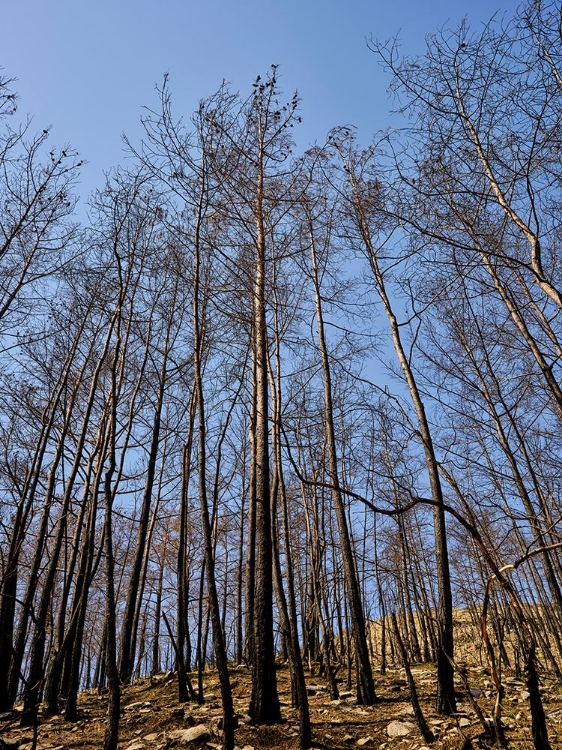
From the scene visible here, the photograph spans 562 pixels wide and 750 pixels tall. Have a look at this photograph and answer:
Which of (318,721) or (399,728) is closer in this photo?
(399,728)

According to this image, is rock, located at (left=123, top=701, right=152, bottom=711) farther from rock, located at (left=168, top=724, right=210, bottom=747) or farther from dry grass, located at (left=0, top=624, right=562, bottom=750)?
rock, located at (left=168, top=724, right=210, bottom=747)

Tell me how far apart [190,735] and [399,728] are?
229 centimetres

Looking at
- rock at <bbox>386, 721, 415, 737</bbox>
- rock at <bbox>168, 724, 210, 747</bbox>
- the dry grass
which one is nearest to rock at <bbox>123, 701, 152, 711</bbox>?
the dry grass

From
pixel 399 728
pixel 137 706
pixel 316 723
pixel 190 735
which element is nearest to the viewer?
pixel 399 728

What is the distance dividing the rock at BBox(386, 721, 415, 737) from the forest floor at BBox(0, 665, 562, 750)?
0.01 m

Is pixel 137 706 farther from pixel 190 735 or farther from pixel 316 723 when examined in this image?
pixel 316 723

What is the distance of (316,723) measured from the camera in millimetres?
5871

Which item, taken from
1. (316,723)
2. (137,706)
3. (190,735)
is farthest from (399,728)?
(137,706)

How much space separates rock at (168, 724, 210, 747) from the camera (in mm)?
→ 5430

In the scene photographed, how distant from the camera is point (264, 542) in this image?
6215 millimetres

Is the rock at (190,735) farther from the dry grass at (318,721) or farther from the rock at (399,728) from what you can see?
the rock at (399,728)

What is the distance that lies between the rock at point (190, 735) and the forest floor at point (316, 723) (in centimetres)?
1

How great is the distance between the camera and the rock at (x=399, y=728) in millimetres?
5137

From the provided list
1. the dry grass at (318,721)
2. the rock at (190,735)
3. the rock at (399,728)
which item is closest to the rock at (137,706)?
the dry grass at (318,721)
